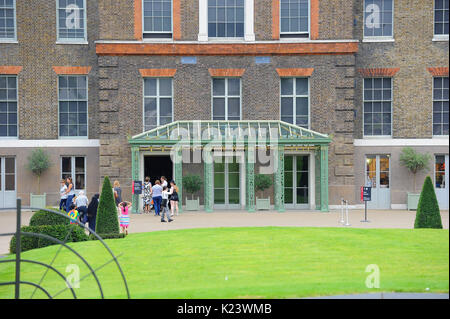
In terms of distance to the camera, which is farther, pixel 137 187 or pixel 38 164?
pixel 38 164

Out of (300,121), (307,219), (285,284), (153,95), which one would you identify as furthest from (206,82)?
(285,284)

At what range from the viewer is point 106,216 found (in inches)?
656

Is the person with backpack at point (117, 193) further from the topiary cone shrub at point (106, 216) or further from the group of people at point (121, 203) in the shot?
the topiary cone shrub at point (106, 216)

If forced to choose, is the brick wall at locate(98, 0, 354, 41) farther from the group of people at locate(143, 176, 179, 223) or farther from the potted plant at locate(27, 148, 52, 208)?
the group of people at locate(143, 176, 179, 223)

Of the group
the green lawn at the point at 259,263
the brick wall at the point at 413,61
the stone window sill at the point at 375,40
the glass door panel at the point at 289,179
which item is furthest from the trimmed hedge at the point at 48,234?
the stone window sill at the point at 375,40

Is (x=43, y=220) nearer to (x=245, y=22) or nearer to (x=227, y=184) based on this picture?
(x=227, y=184)

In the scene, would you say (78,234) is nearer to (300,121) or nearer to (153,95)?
(153,95)

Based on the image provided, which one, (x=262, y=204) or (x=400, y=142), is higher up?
(x=400, y=142)

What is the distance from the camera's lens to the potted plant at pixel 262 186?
1004 inches

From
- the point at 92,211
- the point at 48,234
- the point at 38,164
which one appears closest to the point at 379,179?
the point at 92,211

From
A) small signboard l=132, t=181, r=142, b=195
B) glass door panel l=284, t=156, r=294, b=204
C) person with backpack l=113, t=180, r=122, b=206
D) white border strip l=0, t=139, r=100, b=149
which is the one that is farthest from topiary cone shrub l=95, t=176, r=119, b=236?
glass door panel l=284, t=156, r=294, b=204

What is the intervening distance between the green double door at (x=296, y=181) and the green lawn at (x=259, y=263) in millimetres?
9829

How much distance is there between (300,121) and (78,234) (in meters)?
14.2

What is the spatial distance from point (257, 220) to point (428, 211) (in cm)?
676
